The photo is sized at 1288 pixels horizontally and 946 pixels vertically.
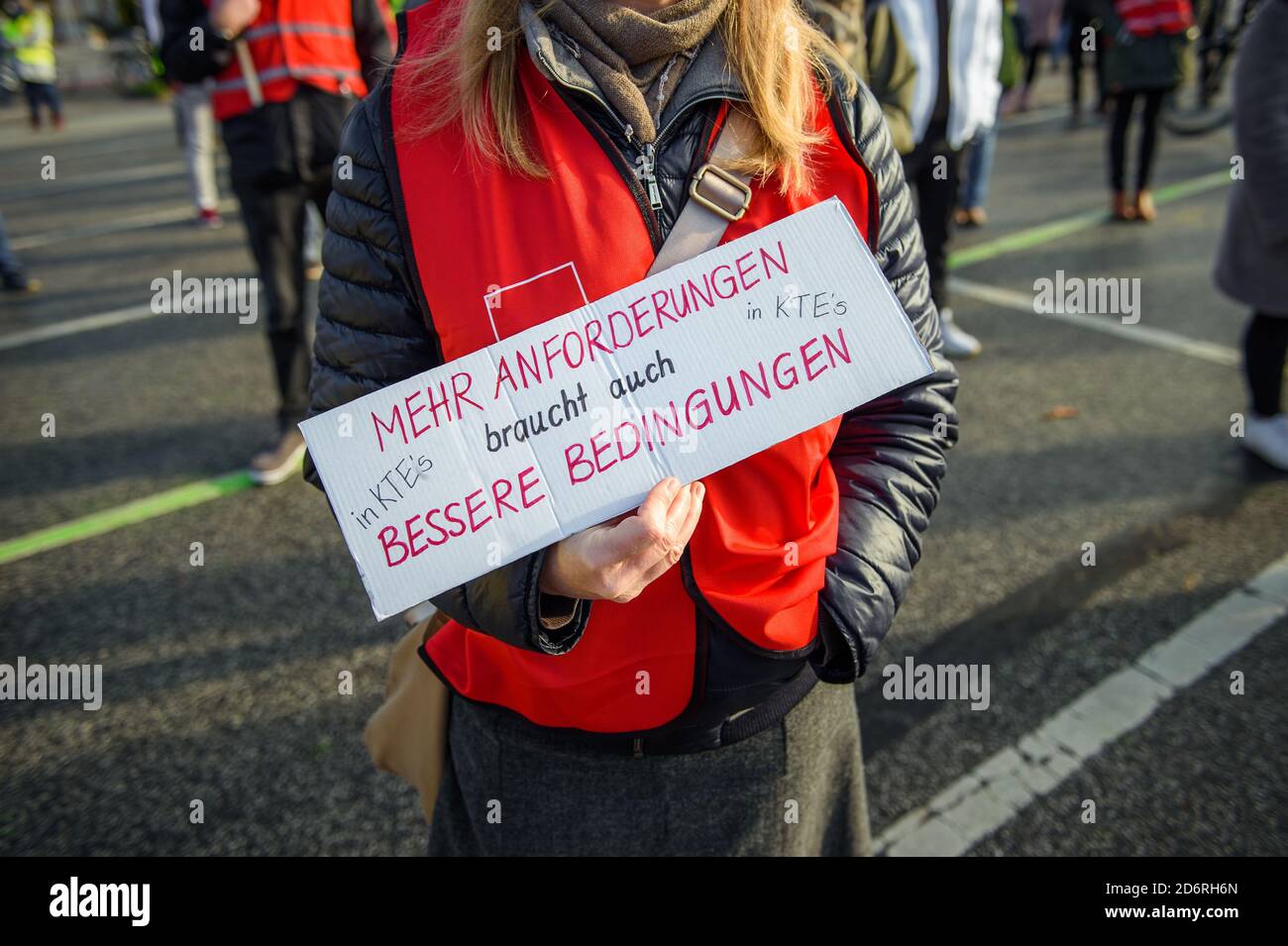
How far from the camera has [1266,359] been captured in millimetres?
3551

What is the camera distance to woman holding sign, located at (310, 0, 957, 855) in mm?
1087

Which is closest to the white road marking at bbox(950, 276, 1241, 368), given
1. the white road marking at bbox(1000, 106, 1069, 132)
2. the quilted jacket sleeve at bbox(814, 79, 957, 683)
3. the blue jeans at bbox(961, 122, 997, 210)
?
the blue jeans at bbox(961, 122, 997, 210)

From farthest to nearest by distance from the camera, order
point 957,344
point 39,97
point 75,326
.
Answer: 1. point 39,97
2. point 75,326
3. point 957,344

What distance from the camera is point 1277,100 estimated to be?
3.04 meters

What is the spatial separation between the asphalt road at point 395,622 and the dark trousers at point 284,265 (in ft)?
1.58

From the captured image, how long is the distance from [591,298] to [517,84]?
310 millimetres

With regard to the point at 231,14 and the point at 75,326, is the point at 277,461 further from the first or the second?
the point at 75,326

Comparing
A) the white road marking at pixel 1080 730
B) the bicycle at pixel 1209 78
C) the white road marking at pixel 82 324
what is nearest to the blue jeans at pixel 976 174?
the bicycle at pixel 1209 78

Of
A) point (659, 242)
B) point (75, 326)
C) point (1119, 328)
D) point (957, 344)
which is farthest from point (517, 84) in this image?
point (75, 326)

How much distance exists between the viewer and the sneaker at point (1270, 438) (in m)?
3.57

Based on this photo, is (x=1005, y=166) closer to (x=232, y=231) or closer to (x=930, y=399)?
(x=232, y=231)

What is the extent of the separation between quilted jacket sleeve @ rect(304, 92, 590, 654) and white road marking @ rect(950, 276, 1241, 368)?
15.2ft

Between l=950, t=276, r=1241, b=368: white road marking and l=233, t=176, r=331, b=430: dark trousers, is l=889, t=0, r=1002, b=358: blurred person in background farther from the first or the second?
l=233, t=176, r=331, b=430: dark trousers
